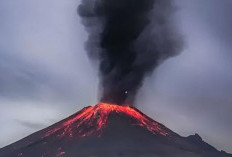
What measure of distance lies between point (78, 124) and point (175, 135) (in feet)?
65.1

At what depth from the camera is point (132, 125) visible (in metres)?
96.9

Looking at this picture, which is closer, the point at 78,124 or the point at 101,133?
the point at 101,133

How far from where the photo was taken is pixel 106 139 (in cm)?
8800

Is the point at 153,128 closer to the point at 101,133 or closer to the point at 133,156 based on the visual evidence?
the point at 101,133

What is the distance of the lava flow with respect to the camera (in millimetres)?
93625

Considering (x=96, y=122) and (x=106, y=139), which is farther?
(x=96, y=122)

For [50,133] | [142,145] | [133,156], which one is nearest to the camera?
[133,156]

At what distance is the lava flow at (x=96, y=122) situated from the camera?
3686 inches

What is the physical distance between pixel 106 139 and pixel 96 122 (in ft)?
29.9

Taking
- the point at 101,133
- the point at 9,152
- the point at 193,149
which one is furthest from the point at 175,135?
the point at 9,152

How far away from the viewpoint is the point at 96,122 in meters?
96.6

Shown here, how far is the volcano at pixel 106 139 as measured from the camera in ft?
270

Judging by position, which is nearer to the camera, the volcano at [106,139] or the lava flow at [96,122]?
the volcano at [106,139]

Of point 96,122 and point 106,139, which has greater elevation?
point 96,122
